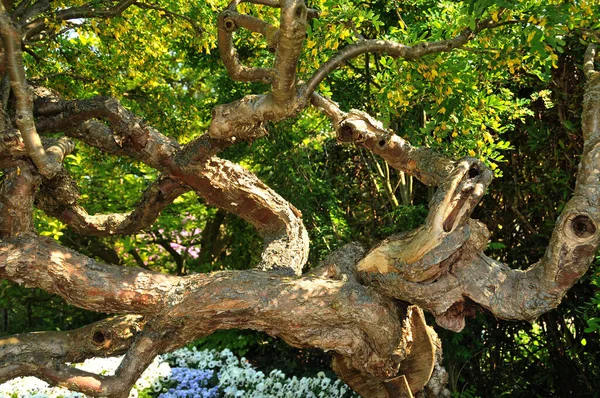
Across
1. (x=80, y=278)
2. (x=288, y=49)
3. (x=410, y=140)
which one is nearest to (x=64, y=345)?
(x=80, y=278)

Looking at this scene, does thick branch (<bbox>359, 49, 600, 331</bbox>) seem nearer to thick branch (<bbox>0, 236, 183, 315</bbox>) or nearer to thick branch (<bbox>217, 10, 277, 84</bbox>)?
thick branch (<bbox>217, 10, 277, 84</bbox>)

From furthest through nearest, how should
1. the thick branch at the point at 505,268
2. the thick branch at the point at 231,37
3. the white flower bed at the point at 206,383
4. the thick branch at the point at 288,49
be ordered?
the white flower bed at the point at 206,383, the thick branch at the point at 231,37, the thick branch at the point at 505,268, the thick branch at the point at 288,49

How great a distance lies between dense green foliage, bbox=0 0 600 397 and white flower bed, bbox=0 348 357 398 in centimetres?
65

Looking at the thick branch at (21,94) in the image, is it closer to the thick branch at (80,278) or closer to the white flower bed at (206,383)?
the thick branch at (80,278)

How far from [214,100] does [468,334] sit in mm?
5063

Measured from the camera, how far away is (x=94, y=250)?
37.0 feet

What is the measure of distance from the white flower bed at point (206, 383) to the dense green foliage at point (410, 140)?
0.65m

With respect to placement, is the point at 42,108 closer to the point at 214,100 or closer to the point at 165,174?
the point at 165,174

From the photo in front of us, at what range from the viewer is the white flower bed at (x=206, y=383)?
7785mm

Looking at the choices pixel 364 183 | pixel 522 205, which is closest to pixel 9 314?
pixel 364 183

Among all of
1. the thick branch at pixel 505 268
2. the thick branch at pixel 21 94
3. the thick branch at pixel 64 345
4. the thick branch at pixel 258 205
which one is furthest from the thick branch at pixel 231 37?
the thick branch at pixel 64 345

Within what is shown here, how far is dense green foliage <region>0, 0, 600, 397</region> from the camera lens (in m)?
5.45

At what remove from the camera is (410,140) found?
22.6 ft

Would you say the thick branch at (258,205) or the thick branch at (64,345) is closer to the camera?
the thick branch at (64,345)
